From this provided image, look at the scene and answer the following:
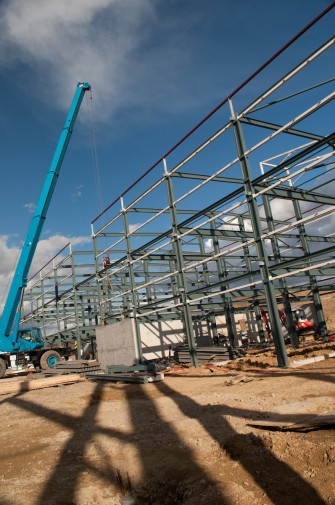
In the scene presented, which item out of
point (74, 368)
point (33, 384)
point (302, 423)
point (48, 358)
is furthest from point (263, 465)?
point (48, 358)

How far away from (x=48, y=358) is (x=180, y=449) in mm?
20076

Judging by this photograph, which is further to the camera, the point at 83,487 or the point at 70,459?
the point at 70,459

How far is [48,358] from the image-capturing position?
912 inches

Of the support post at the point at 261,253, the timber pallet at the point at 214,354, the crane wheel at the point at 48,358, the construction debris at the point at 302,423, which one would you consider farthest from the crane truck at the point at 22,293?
the construction debris at the point at 302,423

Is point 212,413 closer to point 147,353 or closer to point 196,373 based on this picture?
point 196,373

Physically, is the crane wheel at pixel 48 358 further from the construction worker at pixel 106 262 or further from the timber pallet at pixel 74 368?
Answer: the construction worker at pixel 106 262

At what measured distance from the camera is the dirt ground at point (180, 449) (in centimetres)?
368

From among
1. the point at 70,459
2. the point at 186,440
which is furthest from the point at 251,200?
the point at 70,459

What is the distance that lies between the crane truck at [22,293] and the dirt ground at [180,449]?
36.1 ft

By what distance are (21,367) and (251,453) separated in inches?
925

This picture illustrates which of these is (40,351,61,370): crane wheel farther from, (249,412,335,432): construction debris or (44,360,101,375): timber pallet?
(249,412,335,432): construction debris

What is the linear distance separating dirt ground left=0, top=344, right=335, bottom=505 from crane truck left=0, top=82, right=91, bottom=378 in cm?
1102

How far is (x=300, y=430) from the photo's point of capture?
4680mm

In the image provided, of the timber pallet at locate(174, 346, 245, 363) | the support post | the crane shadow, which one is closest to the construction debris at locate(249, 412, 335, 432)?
the crane shadow
